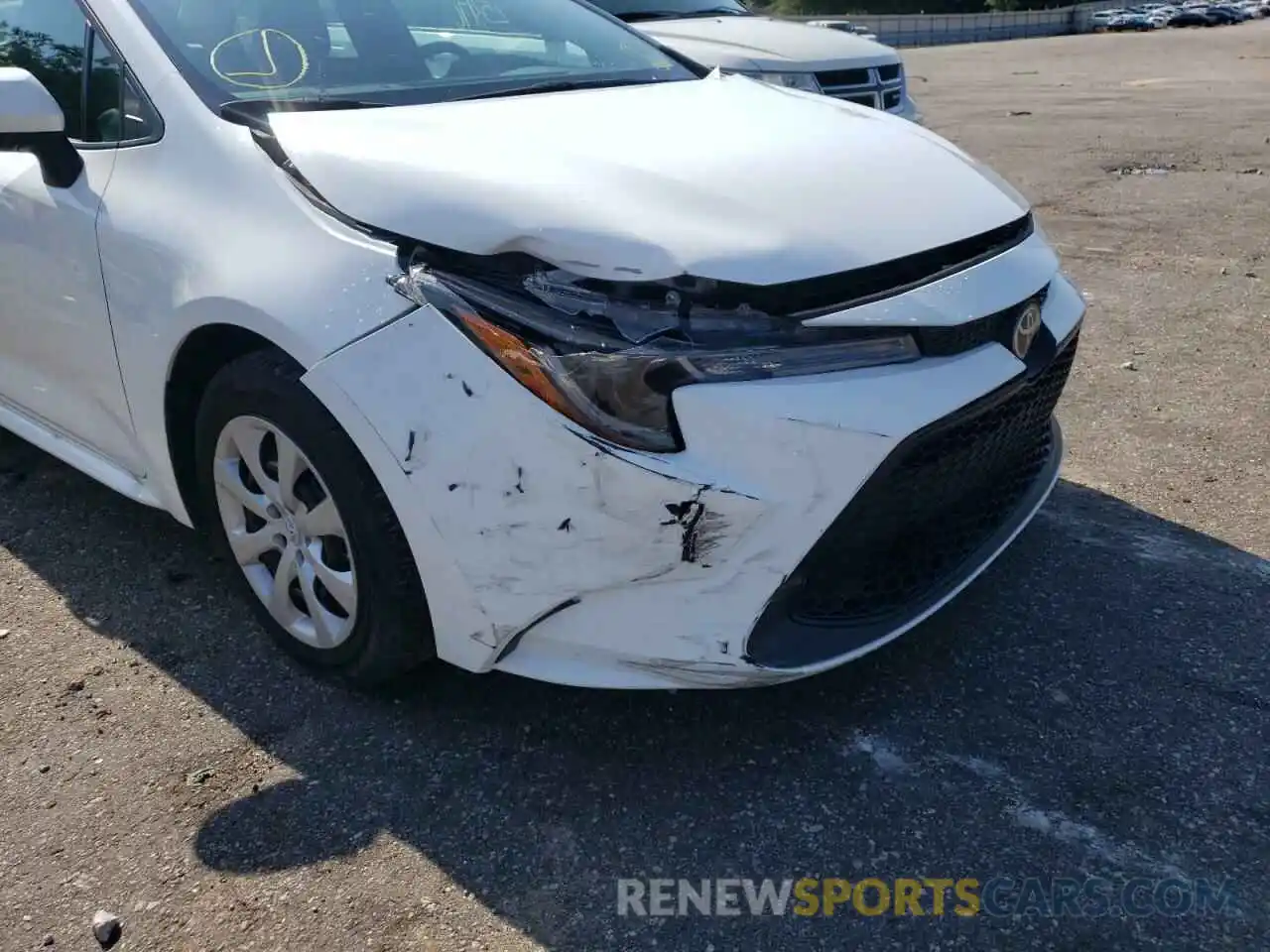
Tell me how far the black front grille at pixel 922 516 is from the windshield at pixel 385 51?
4.74 feet

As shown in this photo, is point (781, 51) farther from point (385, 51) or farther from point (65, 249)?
point (65, 249)

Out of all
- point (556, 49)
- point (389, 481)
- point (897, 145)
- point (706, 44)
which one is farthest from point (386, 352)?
point (706, 44)

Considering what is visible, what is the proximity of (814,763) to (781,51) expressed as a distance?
192 inches

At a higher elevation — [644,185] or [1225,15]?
[1225,15]

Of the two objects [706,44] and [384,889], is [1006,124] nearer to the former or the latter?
[706,44]

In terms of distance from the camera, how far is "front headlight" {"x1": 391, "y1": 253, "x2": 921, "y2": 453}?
1984 millimetres

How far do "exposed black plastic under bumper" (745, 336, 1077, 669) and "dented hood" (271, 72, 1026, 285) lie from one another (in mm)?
381

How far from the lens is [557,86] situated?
2.97 metres

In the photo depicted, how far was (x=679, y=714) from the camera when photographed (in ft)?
8.27

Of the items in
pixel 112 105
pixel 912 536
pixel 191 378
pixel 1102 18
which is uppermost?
pixel 1102 18

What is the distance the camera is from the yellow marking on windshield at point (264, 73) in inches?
104

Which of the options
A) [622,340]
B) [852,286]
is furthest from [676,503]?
[852,286]

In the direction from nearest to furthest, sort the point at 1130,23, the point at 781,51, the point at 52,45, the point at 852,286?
1. the point at 852,286
2. the point at 52,45
3. the point at 781,51
4. the point at 1130,23

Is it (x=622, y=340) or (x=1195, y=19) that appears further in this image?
(x=1195, y=19)
